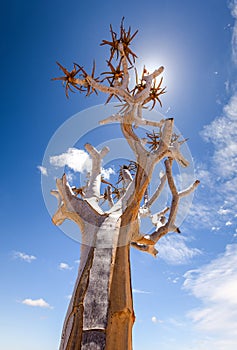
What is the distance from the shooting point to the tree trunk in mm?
3430

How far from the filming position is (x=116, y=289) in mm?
3832

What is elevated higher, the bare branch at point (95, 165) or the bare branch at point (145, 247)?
the bare branch at point (95, 165)

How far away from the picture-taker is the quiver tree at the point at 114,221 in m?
3.55

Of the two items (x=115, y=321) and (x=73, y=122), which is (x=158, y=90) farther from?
(x=115, y=321)

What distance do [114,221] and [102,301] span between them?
1293mm

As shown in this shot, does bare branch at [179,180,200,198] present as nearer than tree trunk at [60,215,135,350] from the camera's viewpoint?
No

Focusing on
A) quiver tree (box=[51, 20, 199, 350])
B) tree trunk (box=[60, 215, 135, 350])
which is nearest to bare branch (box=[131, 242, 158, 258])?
quiver tree (box=[51, 20, 199, 350])

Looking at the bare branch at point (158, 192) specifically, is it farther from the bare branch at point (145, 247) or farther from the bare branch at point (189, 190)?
the bare branch at point (145, 247)

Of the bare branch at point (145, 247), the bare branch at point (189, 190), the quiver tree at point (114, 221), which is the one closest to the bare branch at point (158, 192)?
the quiver tree at point (114, 221)

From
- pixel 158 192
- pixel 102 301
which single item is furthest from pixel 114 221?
pixel 158 192

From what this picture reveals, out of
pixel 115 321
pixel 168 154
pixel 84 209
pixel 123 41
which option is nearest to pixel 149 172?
pixel 168 154

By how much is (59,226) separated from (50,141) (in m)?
1.73

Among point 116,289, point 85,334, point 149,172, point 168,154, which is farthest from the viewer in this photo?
point 168,154

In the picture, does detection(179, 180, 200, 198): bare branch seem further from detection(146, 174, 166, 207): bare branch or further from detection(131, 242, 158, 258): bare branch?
detection(131, 242, 158, 258): bare branch
